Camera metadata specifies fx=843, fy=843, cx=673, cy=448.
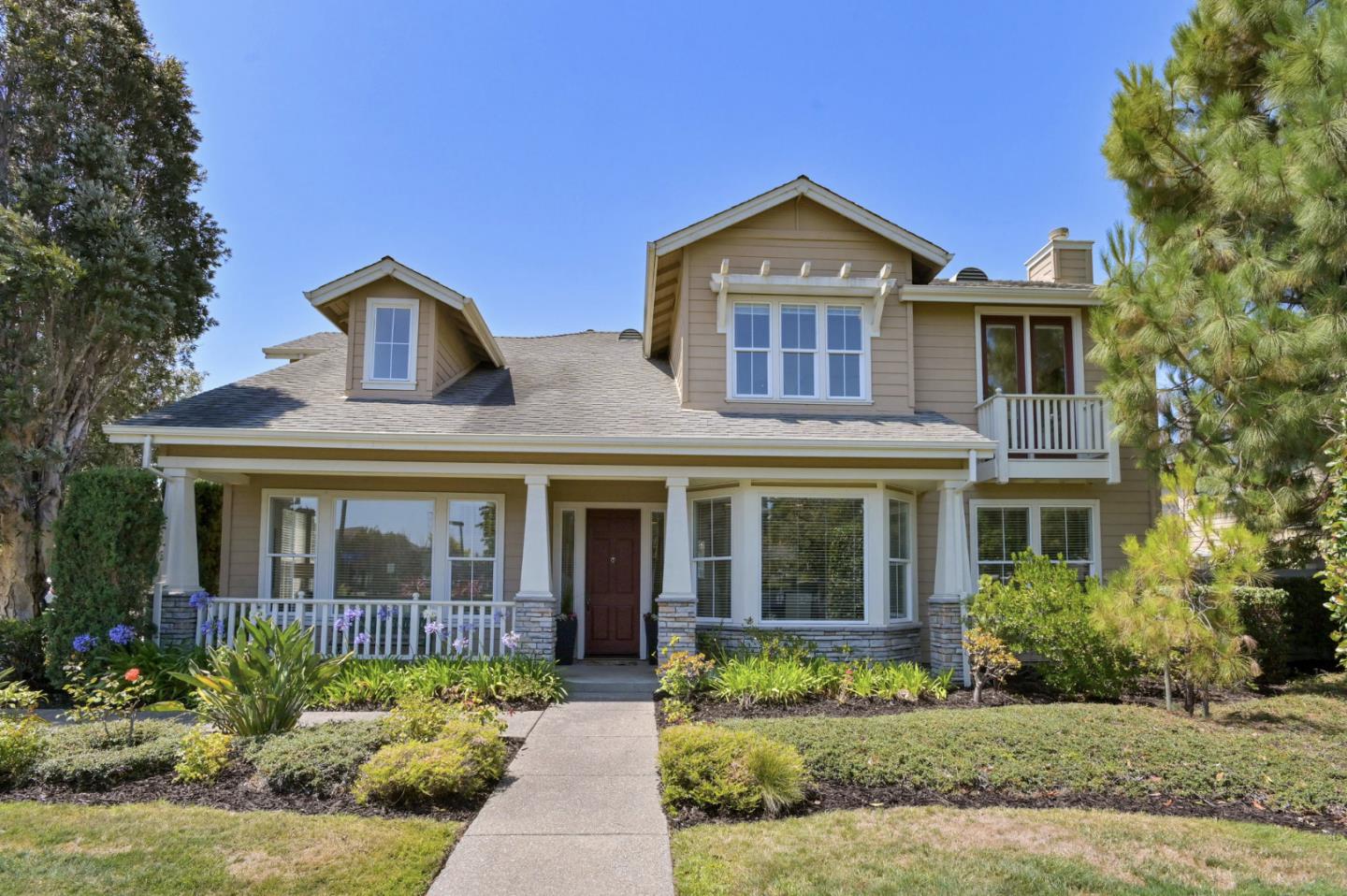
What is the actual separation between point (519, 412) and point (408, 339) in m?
2.21

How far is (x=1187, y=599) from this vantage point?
27.0ft

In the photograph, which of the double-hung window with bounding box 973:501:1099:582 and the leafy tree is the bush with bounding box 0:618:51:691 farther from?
the leafy tree

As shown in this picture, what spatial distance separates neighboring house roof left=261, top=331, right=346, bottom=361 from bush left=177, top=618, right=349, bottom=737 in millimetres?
9205

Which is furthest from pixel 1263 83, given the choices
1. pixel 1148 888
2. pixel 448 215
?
pixel 448 215

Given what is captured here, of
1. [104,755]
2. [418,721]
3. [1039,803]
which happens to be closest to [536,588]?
[418,721]

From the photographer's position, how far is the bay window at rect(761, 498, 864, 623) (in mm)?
10961

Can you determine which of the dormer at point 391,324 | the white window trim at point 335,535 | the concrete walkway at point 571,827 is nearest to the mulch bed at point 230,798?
the concrete walkway at point 571,827

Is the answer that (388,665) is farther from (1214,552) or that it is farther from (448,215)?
(1214,552)

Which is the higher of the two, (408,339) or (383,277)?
(383,277)

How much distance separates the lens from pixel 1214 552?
27.1ft

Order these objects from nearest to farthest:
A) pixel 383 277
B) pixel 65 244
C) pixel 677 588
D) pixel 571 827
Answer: pixel 571 827
pixel 677 588
pixel 383 277
pixel 65 244

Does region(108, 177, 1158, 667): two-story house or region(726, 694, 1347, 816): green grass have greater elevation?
region(108, 177, 1158, 667): two-story house

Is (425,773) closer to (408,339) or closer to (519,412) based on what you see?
(519,412)

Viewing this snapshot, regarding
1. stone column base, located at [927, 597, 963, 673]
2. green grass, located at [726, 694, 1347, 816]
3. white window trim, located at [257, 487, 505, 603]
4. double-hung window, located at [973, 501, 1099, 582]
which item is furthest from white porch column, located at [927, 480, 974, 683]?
white window trim, located at [257, 487, 505, 603]
